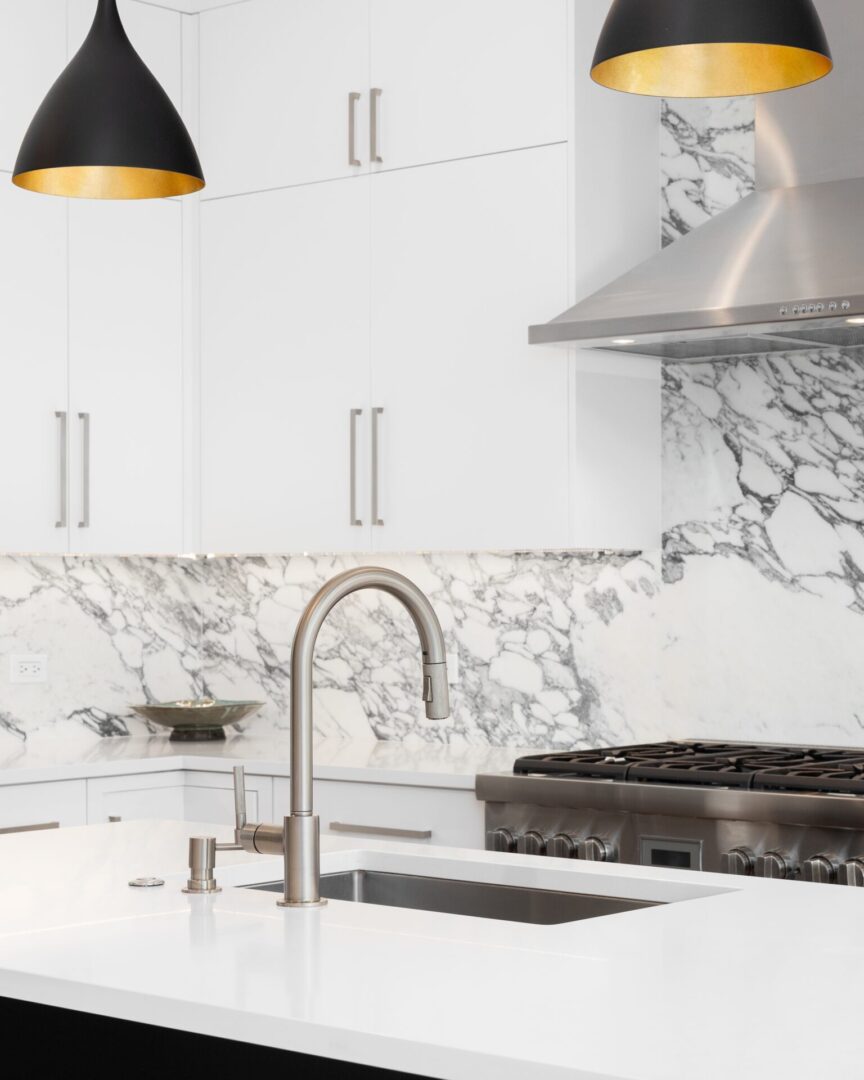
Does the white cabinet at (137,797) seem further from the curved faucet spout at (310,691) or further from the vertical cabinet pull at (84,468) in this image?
the curved faucet spout at (310,691)

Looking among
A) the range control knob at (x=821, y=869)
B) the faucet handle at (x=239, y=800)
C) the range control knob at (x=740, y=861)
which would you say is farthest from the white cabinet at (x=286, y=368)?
the faucet handle at (x=239, y=800)

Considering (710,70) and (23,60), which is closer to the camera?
(710,70)

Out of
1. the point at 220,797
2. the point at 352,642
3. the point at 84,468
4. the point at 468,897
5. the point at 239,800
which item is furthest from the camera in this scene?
the point at 352,642

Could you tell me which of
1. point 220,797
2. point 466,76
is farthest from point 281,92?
point 220,797

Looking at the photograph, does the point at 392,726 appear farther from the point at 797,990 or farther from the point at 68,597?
the point at 797,990

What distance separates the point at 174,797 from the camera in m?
3.95

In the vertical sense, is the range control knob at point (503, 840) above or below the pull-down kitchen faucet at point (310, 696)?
below

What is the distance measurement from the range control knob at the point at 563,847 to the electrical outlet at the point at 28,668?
5.48 feet

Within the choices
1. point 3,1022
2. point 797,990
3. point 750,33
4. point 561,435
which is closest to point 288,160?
point 561,435

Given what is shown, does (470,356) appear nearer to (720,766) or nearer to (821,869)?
(720,766)

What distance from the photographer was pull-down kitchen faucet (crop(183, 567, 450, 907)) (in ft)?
5.69

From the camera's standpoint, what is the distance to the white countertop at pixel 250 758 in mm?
3588

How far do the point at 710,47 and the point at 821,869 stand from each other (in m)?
1.45

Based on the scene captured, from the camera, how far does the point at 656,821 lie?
10.2 ft
